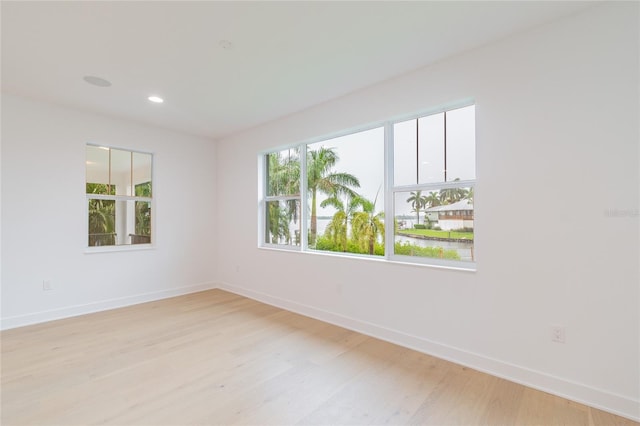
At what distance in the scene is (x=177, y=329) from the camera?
3301mm

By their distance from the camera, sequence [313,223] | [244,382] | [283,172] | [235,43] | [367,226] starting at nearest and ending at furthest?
[244,382] → [235,43] → [367,226] → [313,223] → [283,172]

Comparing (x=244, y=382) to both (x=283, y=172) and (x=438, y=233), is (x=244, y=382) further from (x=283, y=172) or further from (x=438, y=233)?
(x=283, y=172)

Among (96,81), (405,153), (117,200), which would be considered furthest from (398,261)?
(117,200)

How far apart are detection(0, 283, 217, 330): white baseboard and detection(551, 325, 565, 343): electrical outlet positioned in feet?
15.6

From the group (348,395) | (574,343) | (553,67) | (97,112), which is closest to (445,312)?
(574,343)

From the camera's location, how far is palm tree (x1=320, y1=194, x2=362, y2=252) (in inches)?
140

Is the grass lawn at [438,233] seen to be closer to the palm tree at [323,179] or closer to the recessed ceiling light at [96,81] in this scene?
the palm tree at [323,179]

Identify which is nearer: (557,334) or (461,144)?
(557,334)

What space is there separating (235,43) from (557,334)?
326cm

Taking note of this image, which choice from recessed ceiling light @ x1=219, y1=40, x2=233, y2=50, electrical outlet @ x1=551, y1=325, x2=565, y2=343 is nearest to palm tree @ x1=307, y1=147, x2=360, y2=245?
recessed ceiling light @ x1=219, y1=40, x2=233, y2=50

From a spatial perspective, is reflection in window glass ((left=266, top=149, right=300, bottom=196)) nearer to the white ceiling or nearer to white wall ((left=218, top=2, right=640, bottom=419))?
the white ceiling

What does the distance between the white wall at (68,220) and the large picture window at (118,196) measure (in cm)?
14

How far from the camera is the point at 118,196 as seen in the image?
14.0ft

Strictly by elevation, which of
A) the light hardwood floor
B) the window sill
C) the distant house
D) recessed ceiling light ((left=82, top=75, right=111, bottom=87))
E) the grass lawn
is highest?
recessed ceiling light ((left=82, top=75, right=111, bottom=87))
